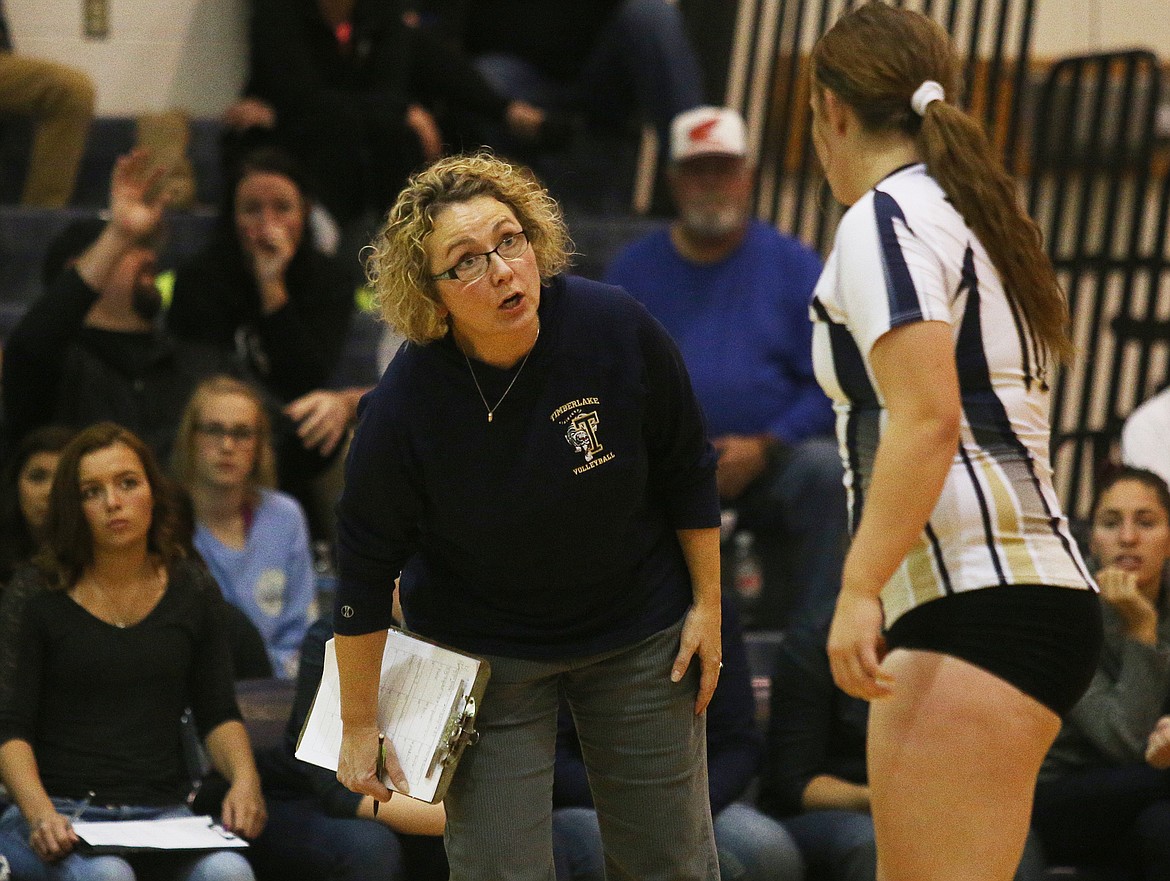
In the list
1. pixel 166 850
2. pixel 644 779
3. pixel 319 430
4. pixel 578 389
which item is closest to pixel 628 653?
pixel 644 779

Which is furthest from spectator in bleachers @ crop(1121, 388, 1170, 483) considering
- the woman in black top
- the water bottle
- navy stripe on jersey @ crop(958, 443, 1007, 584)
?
navy stripe on jersey @ crop(958, 443, 1007, 584)

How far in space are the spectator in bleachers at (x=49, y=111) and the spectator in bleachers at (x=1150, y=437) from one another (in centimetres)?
345

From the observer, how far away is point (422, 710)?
2156mm

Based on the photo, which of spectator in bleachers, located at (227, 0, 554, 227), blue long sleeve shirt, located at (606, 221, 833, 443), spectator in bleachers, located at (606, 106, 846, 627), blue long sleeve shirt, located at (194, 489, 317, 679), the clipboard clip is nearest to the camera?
the clipboard clip

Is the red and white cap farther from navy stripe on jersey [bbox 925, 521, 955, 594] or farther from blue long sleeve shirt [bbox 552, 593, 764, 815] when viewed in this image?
navy stripe on jersey [bbox 925, 521, 955, 594]

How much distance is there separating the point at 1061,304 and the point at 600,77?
13.5 ft

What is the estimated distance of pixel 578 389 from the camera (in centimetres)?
213

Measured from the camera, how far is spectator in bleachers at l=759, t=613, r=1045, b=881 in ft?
11.2

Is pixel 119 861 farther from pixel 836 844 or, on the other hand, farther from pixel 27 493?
pixel 836 844

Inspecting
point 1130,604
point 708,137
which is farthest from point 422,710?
point 708,137

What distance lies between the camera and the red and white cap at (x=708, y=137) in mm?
4820

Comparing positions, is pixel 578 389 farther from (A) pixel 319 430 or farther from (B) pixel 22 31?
(B) pixel 22 31

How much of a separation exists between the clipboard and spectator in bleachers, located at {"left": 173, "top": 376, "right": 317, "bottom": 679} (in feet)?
5.61

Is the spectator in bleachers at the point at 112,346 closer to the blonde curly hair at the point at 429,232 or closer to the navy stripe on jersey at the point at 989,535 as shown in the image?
the blonde curly hair at the point at 429,232
